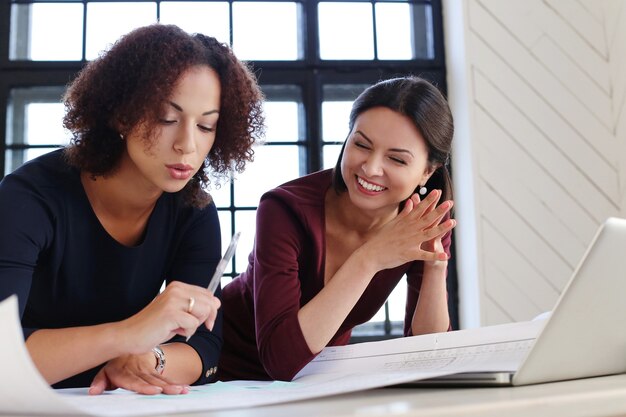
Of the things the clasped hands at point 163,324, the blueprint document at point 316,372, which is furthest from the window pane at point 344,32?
the clasped hands at point 163,324

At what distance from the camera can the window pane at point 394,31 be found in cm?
304

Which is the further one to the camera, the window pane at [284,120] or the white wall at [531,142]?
the window pane at [284,120]

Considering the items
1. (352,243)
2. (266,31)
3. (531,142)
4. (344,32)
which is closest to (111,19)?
(266,31)

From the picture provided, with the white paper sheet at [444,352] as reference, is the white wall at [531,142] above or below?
above

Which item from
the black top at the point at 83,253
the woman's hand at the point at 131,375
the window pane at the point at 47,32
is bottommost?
the woman's hand at the point at 131,375

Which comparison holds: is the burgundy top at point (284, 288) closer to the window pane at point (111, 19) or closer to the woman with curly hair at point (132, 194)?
the woman with curly hair at point (132, 194)

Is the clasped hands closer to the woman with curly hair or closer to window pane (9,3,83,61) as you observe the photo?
the woman with curly hair

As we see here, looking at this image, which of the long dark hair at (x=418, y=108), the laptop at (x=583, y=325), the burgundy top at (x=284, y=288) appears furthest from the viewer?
the long dark hair at (x=418, y=108)

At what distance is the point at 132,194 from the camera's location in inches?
49.1

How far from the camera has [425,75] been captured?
2.96 meters

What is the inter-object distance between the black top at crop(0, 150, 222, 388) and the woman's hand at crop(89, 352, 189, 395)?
15 centimetres

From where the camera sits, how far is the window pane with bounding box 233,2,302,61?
2.98 meters

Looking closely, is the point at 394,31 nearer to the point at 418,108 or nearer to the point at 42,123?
the point at 42,123

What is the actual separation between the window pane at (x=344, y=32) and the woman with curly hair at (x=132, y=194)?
1.70 metres
